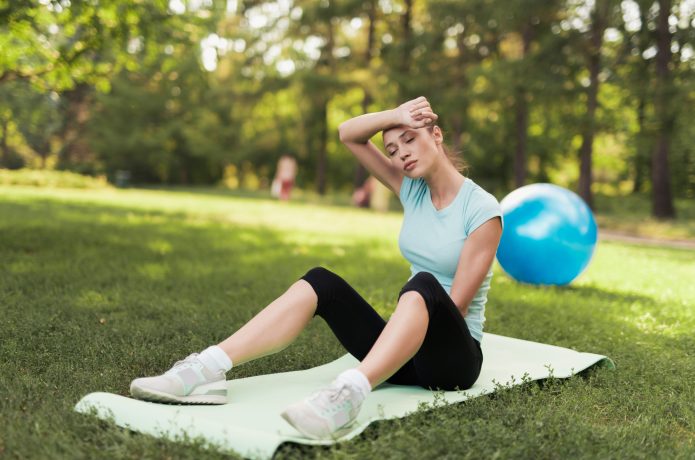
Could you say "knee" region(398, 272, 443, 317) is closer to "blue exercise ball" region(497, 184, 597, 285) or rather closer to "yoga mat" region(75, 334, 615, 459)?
"yoga mat" region(75, 334, 615, 459)

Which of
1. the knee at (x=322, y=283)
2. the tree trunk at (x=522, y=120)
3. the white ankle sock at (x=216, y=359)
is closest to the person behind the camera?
the white ankle sock at (x=216, y=359)

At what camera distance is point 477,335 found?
12.1 feet

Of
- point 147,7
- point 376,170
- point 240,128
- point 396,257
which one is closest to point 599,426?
point 376,170

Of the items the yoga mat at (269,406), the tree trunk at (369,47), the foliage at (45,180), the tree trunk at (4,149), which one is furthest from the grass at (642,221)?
the tree trunk at (4,149)

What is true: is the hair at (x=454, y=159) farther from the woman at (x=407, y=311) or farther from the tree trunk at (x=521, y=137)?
the tree trunk at (x=521, y=137)

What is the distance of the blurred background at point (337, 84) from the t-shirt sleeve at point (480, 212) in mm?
3314

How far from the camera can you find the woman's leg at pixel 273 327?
3303mm

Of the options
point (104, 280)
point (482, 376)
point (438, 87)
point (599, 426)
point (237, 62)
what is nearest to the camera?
point (599, 426)

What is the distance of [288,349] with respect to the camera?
Answer: 4.80 meters

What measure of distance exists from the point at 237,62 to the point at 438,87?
8356 millimetres

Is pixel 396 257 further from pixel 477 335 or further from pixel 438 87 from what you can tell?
pixel 438 87

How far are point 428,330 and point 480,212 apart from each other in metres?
0.64

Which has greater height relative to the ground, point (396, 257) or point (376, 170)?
point (376, 170)

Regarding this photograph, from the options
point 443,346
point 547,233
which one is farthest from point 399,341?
point 547,233
